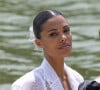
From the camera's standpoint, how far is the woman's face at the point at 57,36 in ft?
13.1

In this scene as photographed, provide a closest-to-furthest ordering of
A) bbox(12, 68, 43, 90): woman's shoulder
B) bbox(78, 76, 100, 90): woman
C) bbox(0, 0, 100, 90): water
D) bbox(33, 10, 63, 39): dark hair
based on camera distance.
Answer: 1. bbox(78, 76, 100, 90): woman
2. bbox(12, 68, 43, 90): woman's shoulder
3. bbox(33, 10, 63, 39): dark hair
4. bbox(0, 0, 100, 90): water

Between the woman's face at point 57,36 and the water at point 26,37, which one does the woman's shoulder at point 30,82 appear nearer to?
the woman's face at point 57,36

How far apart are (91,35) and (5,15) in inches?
85.6

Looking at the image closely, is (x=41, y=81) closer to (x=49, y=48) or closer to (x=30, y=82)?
(x=30, y=82)

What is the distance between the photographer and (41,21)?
402 cm

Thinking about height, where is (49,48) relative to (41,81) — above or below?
above

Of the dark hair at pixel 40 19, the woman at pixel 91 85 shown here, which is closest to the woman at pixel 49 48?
the dark hair at pixel 40 19

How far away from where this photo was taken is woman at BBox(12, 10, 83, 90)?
3.95 metres

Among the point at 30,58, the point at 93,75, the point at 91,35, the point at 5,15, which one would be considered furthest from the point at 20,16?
the point at 93,75

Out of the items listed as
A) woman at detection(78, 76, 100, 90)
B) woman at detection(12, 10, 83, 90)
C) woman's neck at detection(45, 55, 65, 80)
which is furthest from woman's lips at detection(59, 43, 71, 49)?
woman at detection(78, 76, 100, 90)

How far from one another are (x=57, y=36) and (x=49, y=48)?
107 mm

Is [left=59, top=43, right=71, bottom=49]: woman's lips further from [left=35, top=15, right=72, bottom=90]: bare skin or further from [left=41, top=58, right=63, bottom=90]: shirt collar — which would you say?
[left=41, top=58, right=63, bottom=90]: shirt collar

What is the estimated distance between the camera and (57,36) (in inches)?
158

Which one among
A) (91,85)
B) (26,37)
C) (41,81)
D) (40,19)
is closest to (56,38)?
(40,19)
